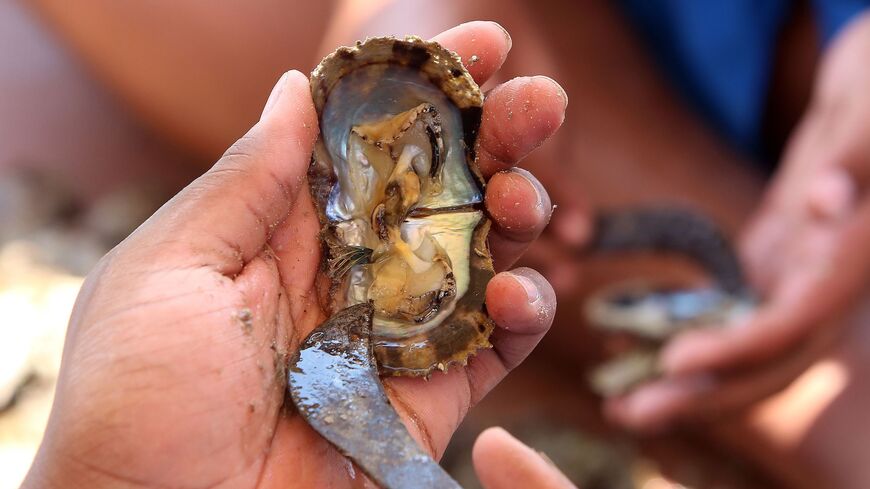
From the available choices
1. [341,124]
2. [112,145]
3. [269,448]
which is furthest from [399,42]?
[112,145]

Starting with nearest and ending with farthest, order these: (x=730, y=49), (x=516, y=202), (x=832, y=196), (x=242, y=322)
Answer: (x=242, y=322), (x=516, y=202), (x=832, y=196), (x=730, y=49)

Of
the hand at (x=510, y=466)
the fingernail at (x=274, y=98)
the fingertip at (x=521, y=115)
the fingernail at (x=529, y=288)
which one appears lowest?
the hand at (x=510, y=466)

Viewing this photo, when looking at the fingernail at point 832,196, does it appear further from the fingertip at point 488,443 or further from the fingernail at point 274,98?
the fingernail at point 274,98

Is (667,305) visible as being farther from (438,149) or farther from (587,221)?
(438,149)

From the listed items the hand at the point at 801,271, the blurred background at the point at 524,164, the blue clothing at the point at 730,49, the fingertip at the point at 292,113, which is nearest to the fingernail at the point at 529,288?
the fingertip at the point at 292,113

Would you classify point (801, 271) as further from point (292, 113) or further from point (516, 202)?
point (292, 113)

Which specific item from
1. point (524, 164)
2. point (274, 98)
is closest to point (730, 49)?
point (524, 164)
